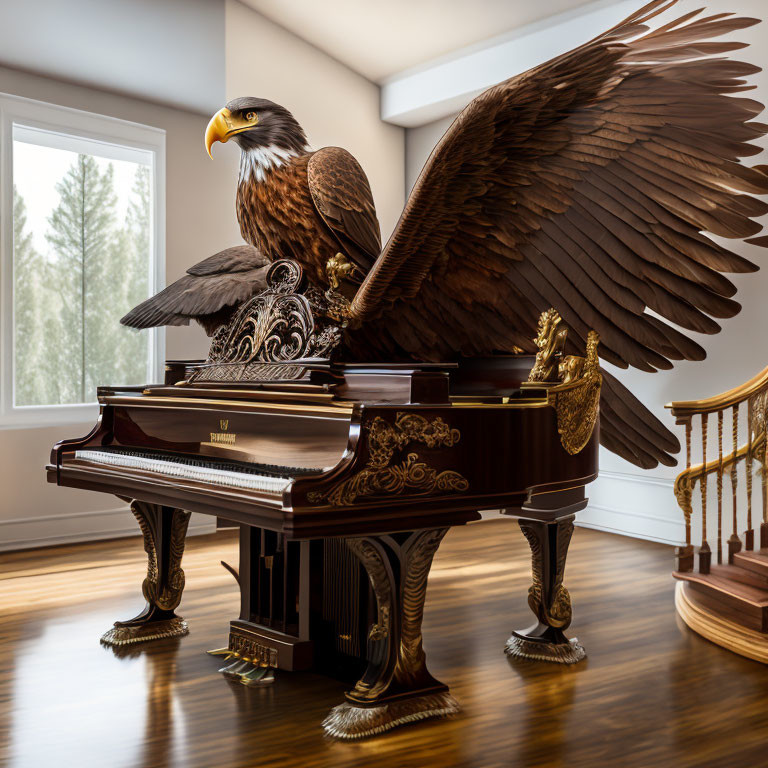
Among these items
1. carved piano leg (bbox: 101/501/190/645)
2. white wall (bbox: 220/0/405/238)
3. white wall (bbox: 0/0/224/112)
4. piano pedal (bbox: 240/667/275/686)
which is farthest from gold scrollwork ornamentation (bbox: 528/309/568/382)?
white wall (bbox: 220/0/405/238)

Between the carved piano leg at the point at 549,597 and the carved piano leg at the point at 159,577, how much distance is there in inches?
47.8

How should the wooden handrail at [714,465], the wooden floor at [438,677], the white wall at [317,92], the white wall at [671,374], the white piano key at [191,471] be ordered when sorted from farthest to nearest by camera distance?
the white wall at [317,92] < the white wall at [671,374] < the wooden handrail at [714,465] < the wooden floor at [438,677] < the white piano key at [191,471]

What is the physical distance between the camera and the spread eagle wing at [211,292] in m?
2.95

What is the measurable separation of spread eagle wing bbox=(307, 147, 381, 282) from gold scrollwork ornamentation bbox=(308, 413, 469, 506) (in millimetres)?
1039

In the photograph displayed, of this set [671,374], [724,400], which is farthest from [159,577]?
[671,374]

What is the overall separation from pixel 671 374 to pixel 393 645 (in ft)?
10.7

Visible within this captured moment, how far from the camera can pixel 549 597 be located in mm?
2910

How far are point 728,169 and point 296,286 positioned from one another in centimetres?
141

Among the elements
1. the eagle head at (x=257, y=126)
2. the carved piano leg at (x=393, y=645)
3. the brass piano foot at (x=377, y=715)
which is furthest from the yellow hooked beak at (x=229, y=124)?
the brass piano foot at (x=377, y=715)

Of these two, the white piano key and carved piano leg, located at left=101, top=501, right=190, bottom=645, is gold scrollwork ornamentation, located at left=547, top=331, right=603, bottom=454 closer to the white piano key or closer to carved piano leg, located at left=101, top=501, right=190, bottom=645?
the white piano key

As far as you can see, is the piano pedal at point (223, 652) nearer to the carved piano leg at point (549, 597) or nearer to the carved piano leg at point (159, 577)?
the carved piano leg at point (159, 577)

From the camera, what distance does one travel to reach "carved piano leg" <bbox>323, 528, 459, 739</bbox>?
2.24 metres

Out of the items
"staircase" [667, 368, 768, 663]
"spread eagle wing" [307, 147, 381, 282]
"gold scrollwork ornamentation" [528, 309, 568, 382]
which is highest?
"spread eagle wing" [307, 147, 381, 282]

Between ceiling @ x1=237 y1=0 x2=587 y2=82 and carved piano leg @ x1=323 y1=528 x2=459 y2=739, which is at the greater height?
ceiling @ x1=237 y1=0 x2=587 y2=82
